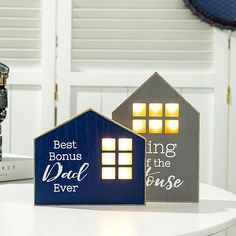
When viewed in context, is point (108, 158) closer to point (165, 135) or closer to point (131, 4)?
point (165, 135)

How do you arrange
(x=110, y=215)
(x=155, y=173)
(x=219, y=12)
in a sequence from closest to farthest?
(x=110, y=215) → (x=155, y=173) → (x=219, y=12)

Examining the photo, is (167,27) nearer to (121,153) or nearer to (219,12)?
(219,12)

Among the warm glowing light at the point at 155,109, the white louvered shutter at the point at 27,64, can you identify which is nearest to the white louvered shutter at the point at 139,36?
the white louvered shutter at the point at 27,64

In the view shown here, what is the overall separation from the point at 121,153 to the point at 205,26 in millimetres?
1311

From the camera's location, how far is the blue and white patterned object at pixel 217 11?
1.98 metres

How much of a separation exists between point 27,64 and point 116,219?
4.64ft

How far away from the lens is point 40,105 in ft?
6.75

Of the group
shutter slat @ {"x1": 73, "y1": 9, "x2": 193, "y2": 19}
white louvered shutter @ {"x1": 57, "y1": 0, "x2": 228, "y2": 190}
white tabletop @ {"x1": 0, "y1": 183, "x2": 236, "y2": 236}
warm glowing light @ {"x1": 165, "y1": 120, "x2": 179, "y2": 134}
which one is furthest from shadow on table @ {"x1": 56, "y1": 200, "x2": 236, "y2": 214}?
shutter slat @ {"x1": 73, "y1": 9, "x2": 193, "y2": 19}

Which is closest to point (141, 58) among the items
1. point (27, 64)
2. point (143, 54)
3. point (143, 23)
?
point (143, 54)

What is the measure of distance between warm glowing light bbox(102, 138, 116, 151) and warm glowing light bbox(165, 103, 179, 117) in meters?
0.11

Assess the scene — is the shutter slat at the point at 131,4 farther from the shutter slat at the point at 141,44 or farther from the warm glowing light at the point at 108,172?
the warm glowing light at the point at 108,172

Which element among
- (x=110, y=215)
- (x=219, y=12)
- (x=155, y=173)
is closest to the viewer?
(x=110, y=215)

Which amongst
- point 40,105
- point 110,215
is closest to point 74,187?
point 110,215

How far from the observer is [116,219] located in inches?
30.1
